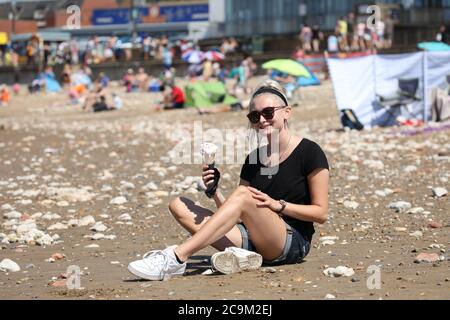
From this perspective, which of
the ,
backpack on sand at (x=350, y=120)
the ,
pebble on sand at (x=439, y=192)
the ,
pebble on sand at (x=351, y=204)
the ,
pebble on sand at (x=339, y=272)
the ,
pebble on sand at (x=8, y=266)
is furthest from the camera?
the ,
  backpack on sand at (x=350, y=120)

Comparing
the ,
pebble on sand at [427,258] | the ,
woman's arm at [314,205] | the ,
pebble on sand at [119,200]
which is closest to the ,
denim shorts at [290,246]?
the ,
  woman's arm at [314,205]

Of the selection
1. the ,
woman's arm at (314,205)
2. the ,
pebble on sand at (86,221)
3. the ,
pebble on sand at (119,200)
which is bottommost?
the ,
  pebble on sand at (119,200)

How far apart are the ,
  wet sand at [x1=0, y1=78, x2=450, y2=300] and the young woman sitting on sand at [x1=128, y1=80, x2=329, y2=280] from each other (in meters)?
0.13

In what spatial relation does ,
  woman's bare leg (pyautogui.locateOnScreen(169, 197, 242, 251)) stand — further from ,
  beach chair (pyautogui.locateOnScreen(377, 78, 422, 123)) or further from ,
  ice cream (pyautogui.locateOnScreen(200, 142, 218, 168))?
,
  beach chair (pyautogui.locateOnScreen(377, 78, 422, 123))

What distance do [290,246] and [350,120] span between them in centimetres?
1345

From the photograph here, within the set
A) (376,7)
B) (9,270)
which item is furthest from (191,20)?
(9,270)

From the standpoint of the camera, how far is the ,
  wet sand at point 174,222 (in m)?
6.64

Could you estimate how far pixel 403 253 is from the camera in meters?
7.84

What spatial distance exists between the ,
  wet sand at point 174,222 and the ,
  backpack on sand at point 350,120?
0.37 metres

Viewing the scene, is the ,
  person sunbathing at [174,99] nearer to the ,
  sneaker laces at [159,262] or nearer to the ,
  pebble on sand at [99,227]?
the ,
  pebble on sand at [99,227]

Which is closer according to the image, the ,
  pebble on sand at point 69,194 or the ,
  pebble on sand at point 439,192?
the ,
  pebble on sand at point 439,192

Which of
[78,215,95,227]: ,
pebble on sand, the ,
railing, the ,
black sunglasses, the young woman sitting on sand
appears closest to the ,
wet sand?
[78,215,95,227]: ,
  pebble on sand

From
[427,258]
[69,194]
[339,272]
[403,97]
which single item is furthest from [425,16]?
[339,272]
